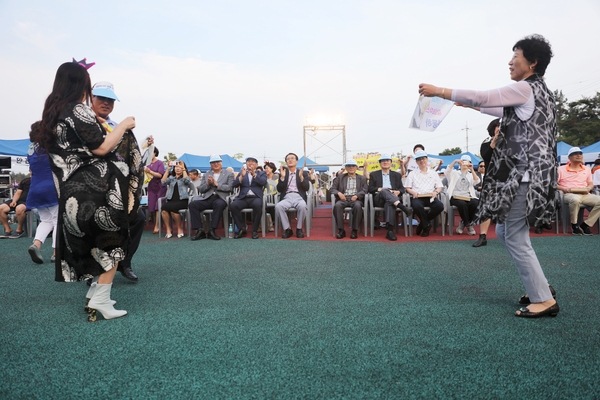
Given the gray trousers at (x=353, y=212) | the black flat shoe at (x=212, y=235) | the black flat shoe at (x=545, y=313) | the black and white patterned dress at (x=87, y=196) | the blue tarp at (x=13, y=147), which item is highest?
the blue tarp at (x=13, y=147)

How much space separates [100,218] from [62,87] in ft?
3.06

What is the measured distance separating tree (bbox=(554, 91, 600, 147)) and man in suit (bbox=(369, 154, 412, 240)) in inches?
1062

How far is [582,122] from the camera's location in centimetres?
3019

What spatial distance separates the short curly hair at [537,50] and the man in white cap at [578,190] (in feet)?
19.4

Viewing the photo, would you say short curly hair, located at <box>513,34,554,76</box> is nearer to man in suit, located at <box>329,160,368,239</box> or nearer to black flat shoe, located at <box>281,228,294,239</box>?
man in suit, located at <box>329,160,368,239</box>

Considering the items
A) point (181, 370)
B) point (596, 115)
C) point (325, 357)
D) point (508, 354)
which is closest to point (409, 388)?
point (325, 357)

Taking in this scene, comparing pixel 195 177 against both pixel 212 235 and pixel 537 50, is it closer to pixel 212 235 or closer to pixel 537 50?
pixel 212 235

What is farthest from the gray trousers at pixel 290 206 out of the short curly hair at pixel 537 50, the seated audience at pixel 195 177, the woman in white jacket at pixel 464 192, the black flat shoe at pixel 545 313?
the short curly hair at pixel 537 50

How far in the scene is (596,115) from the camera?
98.8 feet

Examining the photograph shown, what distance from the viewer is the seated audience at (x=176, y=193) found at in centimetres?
830

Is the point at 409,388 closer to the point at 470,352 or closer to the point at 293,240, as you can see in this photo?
the point at 470,352

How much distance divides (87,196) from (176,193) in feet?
18.8

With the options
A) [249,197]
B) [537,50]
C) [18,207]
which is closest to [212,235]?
[249,197]

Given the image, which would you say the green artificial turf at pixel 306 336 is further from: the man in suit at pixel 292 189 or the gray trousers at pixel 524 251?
the man in suit at pixel 292 189
